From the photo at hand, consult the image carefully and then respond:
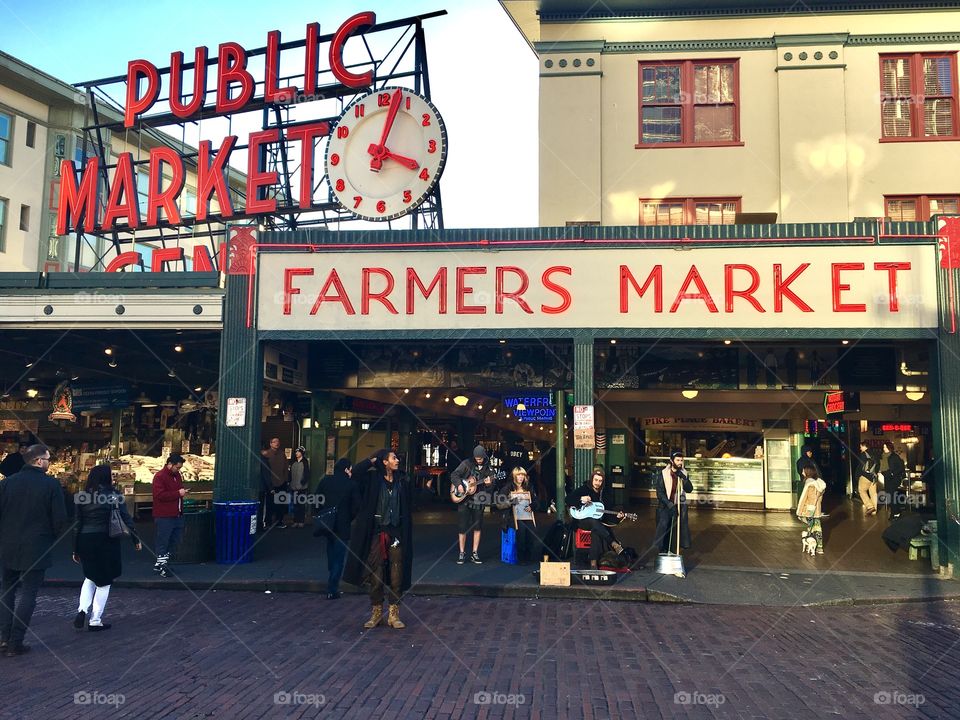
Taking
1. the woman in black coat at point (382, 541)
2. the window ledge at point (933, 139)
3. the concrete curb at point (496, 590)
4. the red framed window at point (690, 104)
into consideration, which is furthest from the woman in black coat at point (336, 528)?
the window ledge at point (933, 139)

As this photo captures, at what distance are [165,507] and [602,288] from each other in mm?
7990

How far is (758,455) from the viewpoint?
2097 cm

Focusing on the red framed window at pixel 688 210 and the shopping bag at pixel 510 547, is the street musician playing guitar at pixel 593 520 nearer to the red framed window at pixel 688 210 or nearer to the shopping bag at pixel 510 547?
the shopping bag at pixel 510 547

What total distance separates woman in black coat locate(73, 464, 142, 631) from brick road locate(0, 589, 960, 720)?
0.97ft

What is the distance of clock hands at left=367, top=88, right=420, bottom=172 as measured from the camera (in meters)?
16.8

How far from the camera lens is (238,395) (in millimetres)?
13680

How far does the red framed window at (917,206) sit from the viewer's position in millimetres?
16281

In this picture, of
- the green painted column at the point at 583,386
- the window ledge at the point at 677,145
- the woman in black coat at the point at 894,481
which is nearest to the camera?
the green painted column at the point at 583,386

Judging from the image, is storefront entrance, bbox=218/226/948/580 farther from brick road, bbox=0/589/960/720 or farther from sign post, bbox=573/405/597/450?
brick road, bbox=0/589/960/720

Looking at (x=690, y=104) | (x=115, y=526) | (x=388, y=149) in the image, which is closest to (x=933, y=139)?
(x=690, y=104)

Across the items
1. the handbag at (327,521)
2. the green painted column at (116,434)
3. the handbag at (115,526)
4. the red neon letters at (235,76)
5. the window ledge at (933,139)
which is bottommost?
the handbag at (327,521)

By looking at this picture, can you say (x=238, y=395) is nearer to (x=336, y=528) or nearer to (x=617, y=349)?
(x=336, y=528)

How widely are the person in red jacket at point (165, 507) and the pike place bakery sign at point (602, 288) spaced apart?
131 inches

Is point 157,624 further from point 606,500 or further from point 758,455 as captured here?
point 758,455
